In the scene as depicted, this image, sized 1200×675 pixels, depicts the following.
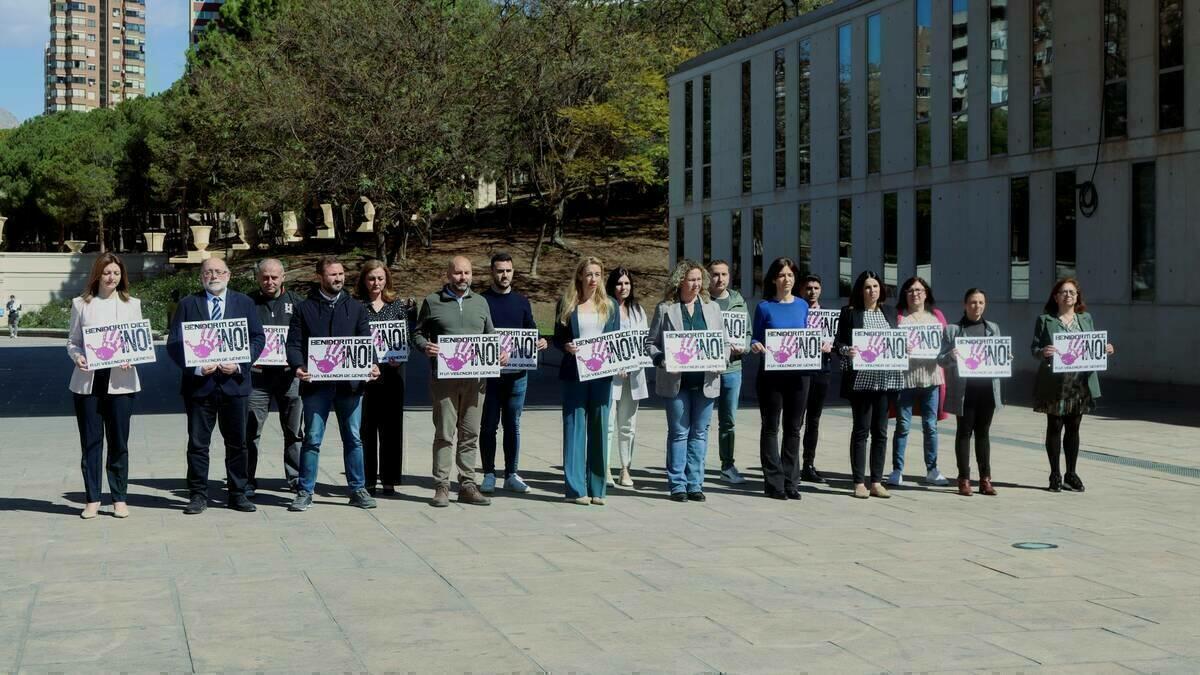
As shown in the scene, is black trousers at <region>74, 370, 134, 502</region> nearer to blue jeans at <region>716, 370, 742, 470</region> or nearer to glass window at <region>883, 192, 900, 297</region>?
blue jeans at <region>716, 370, 742, 470</region>

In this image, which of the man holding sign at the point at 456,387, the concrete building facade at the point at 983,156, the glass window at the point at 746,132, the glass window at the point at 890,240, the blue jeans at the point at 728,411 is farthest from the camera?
the glass window at the point at 746,132

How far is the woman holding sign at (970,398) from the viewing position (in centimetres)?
1220

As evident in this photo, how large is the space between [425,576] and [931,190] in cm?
2518

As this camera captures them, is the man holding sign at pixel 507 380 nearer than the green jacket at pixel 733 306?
Yes

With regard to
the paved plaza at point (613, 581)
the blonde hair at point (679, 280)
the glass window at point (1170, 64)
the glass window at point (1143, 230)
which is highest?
the glass window at point (1170, 64)

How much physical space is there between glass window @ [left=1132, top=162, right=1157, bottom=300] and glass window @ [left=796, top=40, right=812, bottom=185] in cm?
1200

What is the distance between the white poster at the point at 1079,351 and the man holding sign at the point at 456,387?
4.64 m

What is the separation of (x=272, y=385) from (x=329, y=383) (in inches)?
31.3

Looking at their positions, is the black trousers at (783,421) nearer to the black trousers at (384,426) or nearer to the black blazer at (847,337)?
the black blazer at (847,337)

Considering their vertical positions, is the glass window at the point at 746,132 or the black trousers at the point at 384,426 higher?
the glass window at the point at 746,132

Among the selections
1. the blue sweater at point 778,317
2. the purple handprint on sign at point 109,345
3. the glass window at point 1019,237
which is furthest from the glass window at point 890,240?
the purple handprint on sign at point 109,345

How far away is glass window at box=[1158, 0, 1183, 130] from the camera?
24797 mm

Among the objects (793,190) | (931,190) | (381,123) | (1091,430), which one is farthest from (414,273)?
(1091,430)

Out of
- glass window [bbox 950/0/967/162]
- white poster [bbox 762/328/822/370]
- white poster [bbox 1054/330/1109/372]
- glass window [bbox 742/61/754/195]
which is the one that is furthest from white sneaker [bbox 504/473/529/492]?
glass window [bbox 742/61/754/195]
